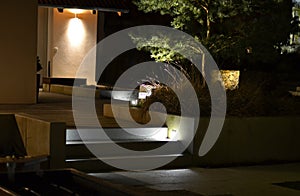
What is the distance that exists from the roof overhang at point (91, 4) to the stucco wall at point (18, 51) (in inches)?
149

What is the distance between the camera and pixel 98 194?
5363 mm

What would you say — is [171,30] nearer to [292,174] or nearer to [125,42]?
[292,174]

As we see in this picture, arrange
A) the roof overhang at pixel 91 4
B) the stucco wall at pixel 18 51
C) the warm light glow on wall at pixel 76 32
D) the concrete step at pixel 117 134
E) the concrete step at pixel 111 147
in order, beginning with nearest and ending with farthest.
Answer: the concrete step at pixel 111 147, the concrete step at pixel 117 134, the stucco wall at pixel 18 51, the roof overhang at pixel 91 4, the warm light glow on wall at pixel 76 32

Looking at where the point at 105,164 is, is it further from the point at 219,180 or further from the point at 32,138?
the point at 219,180

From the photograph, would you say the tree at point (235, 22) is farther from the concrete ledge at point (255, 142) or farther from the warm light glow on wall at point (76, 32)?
the warm light glow on wall at point (76, 32)

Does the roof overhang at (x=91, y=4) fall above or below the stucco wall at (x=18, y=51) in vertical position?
above

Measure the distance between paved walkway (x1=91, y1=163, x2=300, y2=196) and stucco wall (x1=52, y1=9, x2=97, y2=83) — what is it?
34.2ft

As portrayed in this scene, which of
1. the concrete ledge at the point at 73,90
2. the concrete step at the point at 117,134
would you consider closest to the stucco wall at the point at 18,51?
the concrete ledge at the point at 73,90

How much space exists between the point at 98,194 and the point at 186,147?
5.69m

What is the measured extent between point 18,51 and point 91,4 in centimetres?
506

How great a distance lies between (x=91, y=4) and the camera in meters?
18.9

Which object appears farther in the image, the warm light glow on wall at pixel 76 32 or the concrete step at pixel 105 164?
the warm light glow on wall at pixel 76 32

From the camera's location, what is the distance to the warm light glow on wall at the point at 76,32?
784 inches

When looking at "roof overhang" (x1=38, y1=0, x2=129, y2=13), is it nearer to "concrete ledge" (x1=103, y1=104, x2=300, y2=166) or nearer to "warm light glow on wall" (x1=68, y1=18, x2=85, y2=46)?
"warm light glow on wall" (x1=68, y1=18, x2=85, y2=46)
